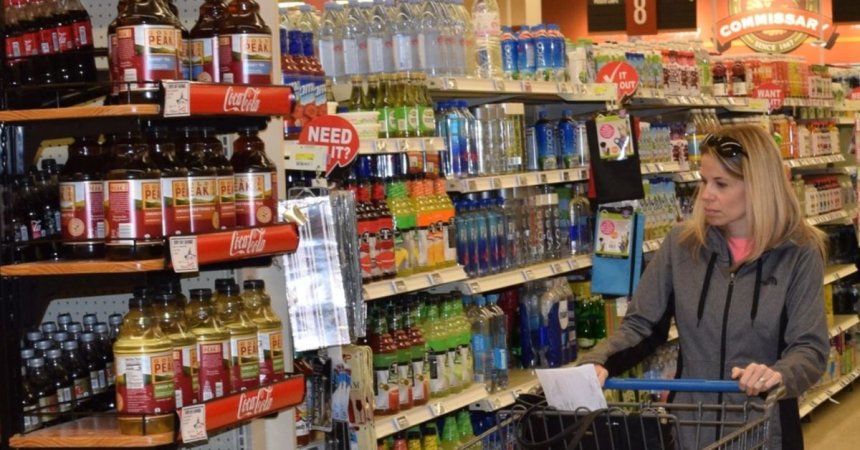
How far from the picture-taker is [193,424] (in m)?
3.25

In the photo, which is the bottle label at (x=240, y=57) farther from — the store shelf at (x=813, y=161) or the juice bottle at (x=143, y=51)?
the store shelf at (x=813, y=161)

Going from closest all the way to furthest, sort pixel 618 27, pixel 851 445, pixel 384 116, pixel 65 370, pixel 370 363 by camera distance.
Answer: pixel 65 370, pixel 370 363, pixel 384 116, pixel 851 445, pixel 618 27

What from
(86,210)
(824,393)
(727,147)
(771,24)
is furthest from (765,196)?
(771,24)

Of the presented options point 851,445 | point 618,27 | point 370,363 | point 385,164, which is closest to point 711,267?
point 370,363

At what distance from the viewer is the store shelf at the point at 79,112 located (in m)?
3.20

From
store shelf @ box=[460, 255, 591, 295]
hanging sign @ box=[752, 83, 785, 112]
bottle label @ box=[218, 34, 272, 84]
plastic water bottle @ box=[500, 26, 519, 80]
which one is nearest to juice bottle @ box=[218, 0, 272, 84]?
bottle label @ box=[218, 34, 272, 84]

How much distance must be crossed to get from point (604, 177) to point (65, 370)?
352cm

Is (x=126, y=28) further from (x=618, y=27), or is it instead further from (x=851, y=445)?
(x=618, y=27)

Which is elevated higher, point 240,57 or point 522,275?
point 240,57

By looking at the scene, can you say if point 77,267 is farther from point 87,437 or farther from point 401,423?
point 401,423

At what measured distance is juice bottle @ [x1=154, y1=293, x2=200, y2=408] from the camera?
10.7 ft

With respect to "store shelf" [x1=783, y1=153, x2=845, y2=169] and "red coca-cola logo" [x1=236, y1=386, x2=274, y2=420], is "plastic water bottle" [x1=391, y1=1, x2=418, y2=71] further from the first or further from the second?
"store shelf" [x1=783, y1=153, x2=845, y2=169]

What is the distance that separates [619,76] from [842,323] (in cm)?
402

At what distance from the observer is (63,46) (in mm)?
3510
